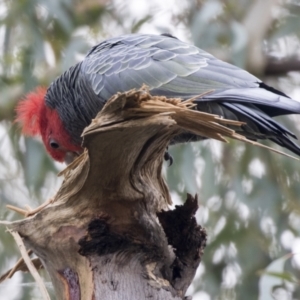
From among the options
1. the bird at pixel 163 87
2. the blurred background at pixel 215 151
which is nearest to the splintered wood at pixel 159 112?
the bird at pixel 163 87

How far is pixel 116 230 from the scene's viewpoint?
6.06 feet

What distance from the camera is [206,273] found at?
13.2 feet

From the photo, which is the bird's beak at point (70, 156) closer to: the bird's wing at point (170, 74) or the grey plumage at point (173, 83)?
the grey plumage at point (173, 83)

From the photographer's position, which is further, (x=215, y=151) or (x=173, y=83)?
(x=215, y=151)

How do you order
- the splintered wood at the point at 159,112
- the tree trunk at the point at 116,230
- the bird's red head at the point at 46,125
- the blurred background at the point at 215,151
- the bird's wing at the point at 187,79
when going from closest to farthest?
the splintered wood at the point at 159,112, the tree trunk at the point at 116,230, the bird's wing at the point at 187,79, the bird's red head at the point at 46,125, the blurred background at the point at 215,151

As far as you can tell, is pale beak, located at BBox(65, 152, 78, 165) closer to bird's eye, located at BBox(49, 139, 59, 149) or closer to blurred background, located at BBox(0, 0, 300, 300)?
bird's eye, located at BBox(49, 139, 59, 149)

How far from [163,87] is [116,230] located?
1.89 feet

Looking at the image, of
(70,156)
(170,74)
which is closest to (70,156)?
(70,156)

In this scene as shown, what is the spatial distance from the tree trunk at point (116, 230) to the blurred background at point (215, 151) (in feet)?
5.94

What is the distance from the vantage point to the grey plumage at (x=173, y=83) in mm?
2045

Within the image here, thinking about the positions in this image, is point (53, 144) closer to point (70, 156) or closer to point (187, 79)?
point (70, 156)

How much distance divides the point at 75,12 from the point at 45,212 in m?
2.42

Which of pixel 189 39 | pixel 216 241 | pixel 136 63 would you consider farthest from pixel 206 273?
pixel 136 63

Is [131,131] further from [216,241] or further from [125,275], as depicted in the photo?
[216,241]
